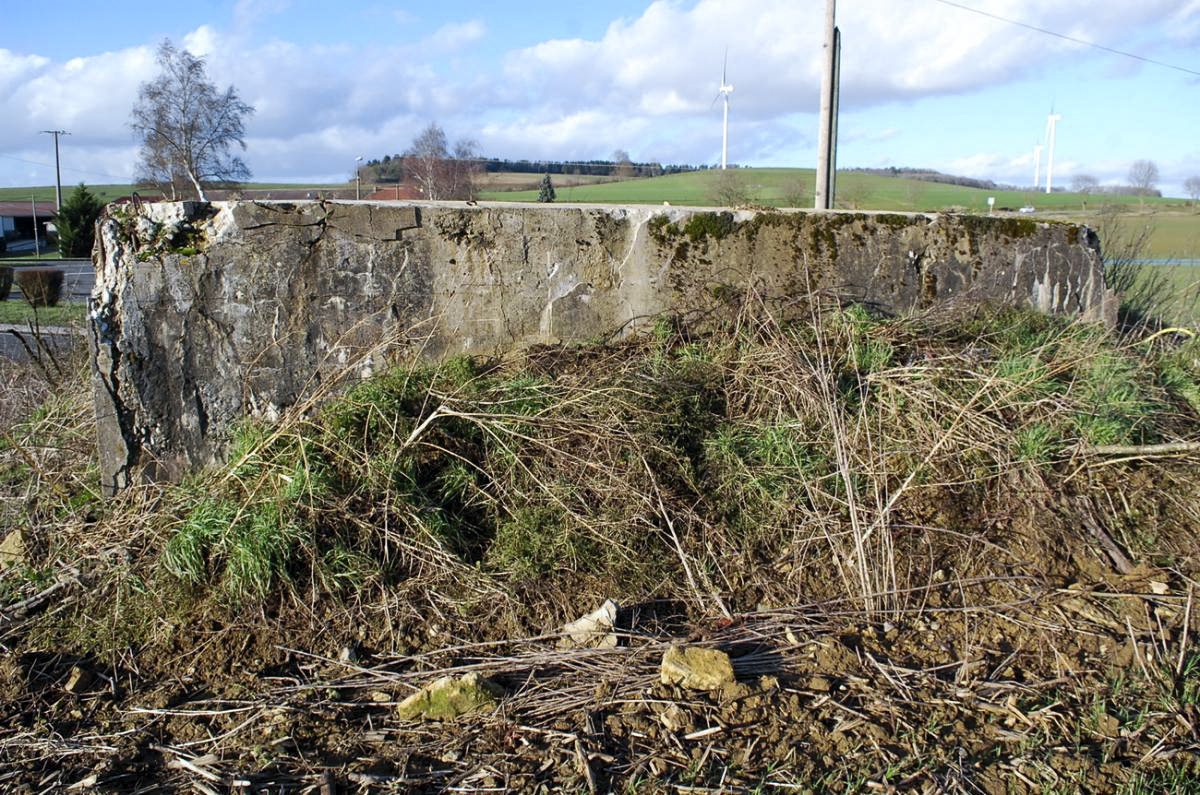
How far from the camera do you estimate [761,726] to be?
2740mm

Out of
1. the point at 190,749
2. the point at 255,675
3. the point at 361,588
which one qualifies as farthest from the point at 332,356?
the point at 190,749

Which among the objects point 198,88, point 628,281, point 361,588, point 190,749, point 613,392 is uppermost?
point 198,88

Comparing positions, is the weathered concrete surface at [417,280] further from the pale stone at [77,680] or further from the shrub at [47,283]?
the shrub at [47,283]

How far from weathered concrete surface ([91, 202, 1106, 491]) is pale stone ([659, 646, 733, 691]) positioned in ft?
6.93

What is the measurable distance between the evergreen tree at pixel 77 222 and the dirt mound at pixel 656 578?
123 ft

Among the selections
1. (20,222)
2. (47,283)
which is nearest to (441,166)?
(47,283)

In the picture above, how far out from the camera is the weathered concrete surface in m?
4.17

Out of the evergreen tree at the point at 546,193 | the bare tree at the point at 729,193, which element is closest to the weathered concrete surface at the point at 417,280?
the bare tree at the point at 729,193

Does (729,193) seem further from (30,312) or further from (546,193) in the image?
(30,312)

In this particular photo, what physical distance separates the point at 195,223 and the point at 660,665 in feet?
10.1

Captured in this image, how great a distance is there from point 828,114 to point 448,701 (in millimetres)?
7355

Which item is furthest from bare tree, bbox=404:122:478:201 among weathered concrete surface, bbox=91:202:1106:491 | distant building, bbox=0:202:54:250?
distant building, bbox=0:202:54:250

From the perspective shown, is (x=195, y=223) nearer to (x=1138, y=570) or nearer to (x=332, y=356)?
(x=332, y=356)

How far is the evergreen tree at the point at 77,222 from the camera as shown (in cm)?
3638
